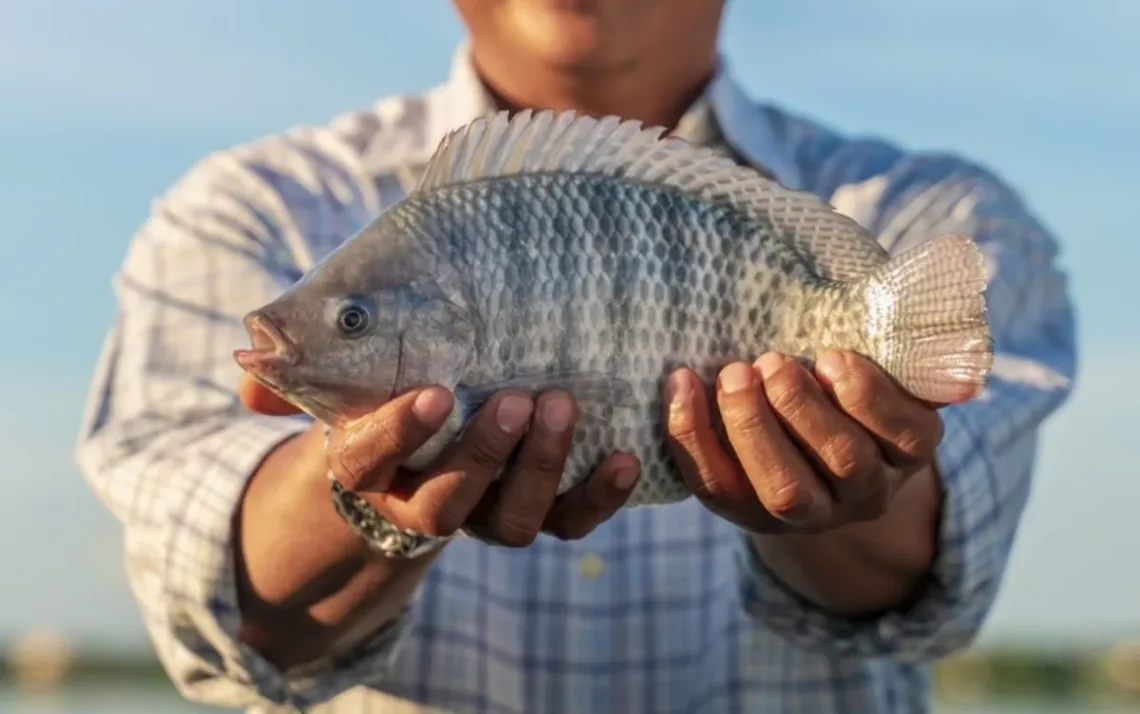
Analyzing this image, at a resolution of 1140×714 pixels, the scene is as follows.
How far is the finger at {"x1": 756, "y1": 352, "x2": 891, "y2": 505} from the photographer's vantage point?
192 cm

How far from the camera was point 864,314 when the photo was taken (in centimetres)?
194

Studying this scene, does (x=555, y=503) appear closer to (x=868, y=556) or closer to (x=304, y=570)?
(x=304, y=570)

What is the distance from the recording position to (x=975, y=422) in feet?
8.60

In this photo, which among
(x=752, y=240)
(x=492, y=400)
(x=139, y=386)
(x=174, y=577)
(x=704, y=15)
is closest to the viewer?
(x=492, y=400)

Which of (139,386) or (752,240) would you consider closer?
(752,240)

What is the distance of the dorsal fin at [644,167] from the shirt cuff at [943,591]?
0.61 metres

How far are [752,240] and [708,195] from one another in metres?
0.09

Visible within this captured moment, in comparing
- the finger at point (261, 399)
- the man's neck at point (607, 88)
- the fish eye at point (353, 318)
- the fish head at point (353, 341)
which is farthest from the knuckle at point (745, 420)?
the man's neck at point (607, 88)

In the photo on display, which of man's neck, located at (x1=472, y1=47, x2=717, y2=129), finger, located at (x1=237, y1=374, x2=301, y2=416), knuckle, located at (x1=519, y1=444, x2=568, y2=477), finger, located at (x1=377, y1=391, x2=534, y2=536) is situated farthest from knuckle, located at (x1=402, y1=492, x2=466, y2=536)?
man's neck, located at (x1=472, y1=47, x2=717, y2=129)

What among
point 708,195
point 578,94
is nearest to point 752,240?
point 708,195

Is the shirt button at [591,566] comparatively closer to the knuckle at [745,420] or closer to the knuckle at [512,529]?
the knuckle at [512,529]

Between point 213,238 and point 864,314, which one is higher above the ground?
point 864,314

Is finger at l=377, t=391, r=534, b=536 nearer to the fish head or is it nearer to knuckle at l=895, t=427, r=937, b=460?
the fish head

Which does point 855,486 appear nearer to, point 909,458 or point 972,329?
point 909,458
